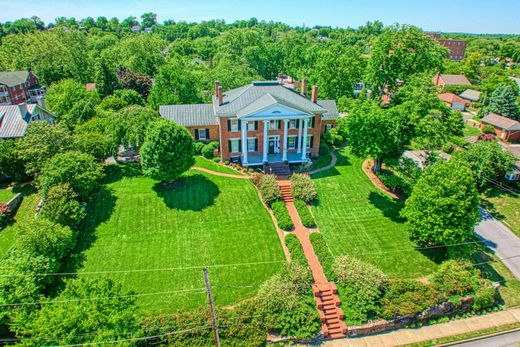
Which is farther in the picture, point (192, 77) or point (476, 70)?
point (476, 70)

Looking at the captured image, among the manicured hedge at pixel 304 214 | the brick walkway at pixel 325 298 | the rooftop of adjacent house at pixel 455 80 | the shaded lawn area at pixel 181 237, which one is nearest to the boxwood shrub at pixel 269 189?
the shaded lawn area at pixel 181 237

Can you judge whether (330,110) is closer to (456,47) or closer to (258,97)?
(258,97)

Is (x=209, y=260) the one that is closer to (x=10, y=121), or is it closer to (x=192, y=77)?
(x=10, y=121)

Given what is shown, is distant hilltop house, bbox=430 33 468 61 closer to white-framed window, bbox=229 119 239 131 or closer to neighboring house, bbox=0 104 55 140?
white-framed window, bbox=229 119 239 131

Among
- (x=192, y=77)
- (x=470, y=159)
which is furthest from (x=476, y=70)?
(x=192, y=77)

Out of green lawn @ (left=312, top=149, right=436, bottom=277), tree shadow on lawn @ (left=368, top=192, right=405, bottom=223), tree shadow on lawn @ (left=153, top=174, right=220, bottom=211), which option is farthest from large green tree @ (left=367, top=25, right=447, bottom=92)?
tree shadow on lawn @ (left=153, top=174, right=220, bottom=211)

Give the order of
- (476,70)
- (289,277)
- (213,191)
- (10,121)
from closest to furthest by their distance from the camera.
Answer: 1. (289,277)
2. (213,191)
3. (10,121)
4. (476,70)
